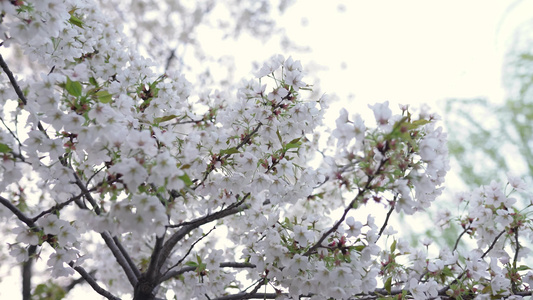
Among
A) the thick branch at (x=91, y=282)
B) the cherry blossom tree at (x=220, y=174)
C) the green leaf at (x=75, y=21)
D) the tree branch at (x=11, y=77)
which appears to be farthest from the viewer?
the thick branch at (x=91, y=282)

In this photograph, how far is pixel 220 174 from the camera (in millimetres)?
1869

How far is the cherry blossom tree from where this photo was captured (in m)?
1.27

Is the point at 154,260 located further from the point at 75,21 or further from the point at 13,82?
the point at 75,21

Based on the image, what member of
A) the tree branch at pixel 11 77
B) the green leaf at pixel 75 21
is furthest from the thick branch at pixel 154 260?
the green leaf at pixel 75 21

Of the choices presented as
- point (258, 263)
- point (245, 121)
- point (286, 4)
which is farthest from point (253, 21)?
point (258, 263)

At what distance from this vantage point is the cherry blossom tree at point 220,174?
1.27 metres

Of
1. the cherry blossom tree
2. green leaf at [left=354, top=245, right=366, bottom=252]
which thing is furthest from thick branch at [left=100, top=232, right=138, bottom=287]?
green leaf at [left=354, top=245, right=366, bottom=252]

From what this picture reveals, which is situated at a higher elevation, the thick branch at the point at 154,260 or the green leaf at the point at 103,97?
the green leaf at the point at 103,97

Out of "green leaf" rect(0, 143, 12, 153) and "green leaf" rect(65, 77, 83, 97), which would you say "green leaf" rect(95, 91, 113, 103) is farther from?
"green leaf" rect(0, 143, 12, 153)

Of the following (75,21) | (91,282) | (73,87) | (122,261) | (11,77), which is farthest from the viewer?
(122,261)

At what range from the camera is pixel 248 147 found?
6.07 feet

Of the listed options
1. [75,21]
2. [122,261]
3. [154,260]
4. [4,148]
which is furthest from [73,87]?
[122,261]

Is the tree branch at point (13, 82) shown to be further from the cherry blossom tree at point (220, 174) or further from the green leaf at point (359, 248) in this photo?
the green leaf at point (359, 248)

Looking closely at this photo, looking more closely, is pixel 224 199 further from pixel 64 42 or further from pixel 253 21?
pixel 253 21
